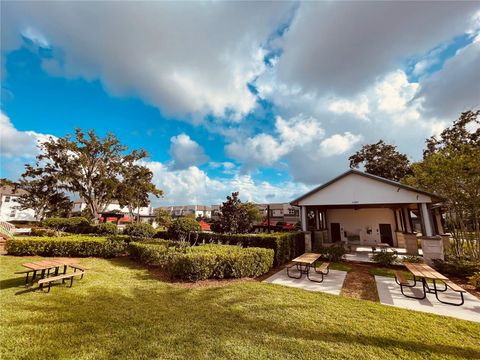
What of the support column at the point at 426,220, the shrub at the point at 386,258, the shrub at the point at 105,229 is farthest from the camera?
the shrub at the point at 105,229

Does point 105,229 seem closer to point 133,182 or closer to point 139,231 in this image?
point 139,231

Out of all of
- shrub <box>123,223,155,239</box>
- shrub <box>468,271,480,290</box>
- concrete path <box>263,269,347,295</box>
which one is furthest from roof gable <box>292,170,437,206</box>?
shrub <box>123,223,155,239</box>

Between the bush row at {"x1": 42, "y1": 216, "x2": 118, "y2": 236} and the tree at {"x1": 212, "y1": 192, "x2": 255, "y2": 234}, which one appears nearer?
the tree at {"x1": 212, "y1": 192, "x2": 255, "y2": 234}

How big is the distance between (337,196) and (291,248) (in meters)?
5.18

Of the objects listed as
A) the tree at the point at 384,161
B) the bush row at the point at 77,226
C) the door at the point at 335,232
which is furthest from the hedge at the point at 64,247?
the tree at the point at 384,161

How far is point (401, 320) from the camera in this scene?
5.20 metres

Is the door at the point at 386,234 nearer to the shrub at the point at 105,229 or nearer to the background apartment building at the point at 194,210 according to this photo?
the shrub at the point at 105,229

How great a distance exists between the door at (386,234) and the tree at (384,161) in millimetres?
15121

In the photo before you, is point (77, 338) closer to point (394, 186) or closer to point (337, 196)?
point (337, 196)

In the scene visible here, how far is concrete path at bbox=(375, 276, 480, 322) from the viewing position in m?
5.81

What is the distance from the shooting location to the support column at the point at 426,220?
11.6m

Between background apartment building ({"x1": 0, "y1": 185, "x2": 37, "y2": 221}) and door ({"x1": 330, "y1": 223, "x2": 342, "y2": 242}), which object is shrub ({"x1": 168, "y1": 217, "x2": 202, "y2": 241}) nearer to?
door ({"x1": 330, "y1": 223, "x2": 342, "y2": 242})

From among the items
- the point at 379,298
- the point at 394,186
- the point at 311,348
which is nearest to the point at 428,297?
the point at 379,298

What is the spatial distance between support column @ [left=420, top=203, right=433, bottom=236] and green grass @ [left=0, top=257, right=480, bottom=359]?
322 inches
